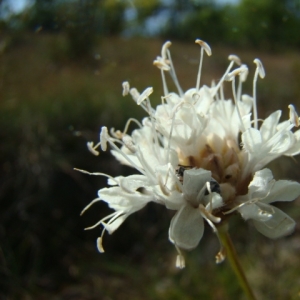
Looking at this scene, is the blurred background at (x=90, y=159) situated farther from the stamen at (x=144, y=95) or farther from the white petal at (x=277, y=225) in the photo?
the white petal at (x=277, y=225)

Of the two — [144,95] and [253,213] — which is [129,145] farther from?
[253,213]

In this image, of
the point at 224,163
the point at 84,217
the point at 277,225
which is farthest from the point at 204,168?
the point at 84,217

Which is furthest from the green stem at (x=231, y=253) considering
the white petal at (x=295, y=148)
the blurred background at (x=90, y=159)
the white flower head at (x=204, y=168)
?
the blurred background at (x=90, y=159)

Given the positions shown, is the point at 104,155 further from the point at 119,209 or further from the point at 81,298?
the point at 119,209

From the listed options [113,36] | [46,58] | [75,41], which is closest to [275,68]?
[113,36]

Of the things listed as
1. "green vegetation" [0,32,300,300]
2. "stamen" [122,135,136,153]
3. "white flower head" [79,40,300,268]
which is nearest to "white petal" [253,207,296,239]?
"white flower head" [79,40,300,268]

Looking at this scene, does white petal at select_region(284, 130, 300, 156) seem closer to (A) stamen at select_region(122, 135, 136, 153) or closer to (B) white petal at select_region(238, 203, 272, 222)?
(B) white petal at select_region(238, 203, 272, 222)
